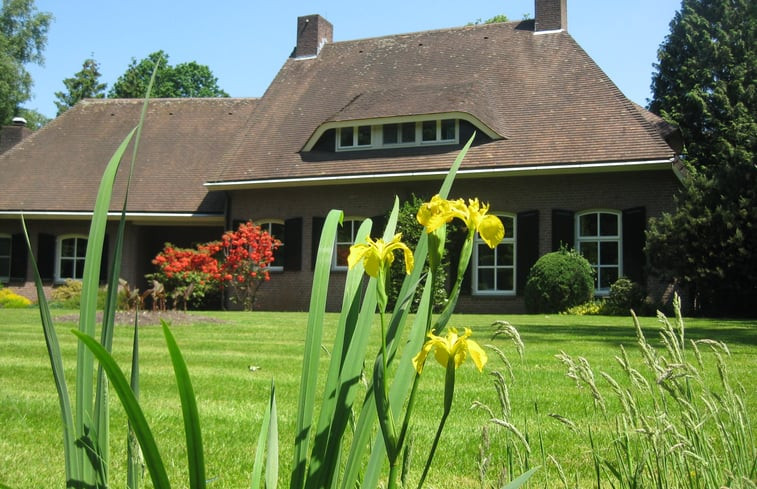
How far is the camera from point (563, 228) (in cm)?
1755

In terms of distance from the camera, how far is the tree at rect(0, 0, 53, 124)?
33875mm

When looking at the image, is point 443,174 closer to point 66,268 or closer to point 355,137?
point 355,137

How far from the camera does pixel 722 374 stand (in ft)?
6.05

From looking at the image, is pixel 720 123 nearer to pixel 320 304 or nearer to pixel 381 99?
pixel 381 99

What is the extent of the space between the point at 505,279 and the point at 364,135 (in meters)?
5.25

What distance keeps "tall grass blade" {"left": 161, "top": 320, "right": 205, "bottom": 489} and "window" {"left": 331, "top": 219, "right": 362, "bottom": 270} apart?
59.4ft

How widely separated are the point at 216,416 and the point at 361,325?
3174mm

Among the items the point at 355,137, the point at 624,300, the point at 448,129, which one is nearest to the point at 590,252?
the point at 624,300

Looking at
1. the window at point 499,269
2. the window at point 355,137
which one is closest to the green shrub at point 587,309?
the window at point 499,269

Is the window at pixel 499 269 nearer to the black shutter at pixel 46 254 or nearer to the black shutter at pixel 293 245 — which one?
the black shutter at pixel 293 245

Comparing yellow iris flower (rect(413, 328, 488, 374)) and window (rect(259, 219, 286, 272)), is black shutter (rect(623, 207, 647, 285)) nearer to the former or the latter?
window (rect(259, 219, 286, 272))

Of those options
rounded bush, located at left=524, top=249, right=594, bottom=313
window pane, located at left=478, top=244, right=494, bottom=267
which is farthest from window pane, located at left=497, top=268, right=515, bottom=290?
rounded bush, located at left=524, top=249, right=594, bottom=313

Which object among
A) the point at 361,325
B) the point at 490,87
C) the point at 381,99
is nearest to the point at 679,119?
the point at 490,87

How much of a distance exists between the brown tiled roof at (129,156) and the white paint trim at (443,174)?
75.6 inches
